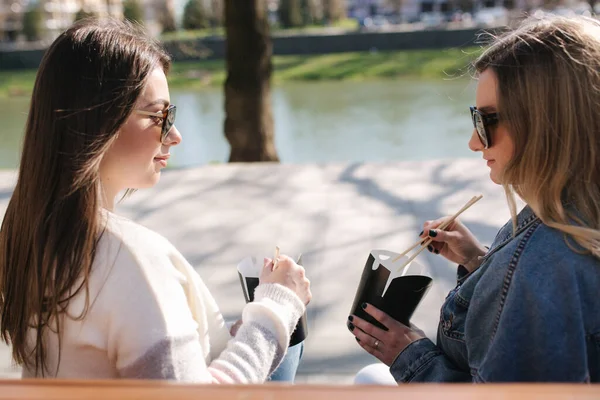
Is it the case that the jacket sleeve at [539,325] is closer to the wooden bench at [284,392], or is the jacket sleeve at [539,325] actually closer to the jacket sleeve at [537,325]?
the jacket sleeve at [537,325]

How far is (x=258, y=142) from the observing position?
7.34m

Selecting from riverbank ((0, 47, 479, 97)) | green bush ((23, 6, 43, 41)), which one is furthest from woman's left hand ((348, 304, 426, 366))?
green bush ((23, 6, 43, 41))

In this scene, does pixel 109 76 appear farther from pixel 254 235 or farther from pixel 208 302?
pixel 254 235

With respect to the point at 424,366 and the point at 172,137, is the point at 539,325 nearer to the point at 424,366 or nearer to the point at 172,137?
the point at 424,366

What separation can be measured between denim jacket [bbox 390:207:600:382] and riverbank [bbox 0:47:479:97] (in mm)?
15825

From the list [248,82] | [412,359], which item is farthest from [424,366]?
[248,82]

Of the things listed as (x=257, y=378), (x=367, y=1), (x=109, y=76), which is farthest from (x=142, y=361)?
(x=367, y=1)

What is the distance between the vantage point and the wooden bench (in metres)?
0.89

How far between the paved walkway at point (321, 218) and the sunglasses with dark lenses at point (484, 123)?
1494 millimetres

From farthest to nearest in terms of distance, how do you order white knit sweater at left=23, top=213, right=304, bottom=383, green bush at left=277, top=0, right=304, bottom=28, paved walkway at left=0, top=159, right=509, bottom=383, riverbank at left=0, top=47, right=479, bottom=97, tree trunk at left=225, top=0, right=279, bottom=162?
green bush at left=277, top=0, right=304, bottom=28 < riverbank at left=0, top=47, right=479, bottom=97 < tree trunk at left=225, top=0, right=279, bottom=162 < paved walkway at left=0, top=159, right=509, bottom=383 < white knit sweater at left=23, top=213, right=304, bottom=383

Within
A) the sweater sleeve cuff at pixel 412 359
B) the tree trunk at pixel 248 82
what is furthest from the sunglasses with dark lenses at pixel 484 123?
the tree trunk at pixel 248 82

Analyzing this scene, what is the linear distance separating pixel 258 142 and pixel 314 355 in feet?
15.1

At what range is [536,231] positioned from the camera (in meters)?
1.31

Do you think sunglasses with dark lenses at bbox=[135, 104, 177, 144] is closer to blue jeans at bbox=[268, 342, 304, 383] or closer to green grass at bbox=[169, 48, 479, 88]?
blue jeans at bbox=[268, 342, 304, 383]
